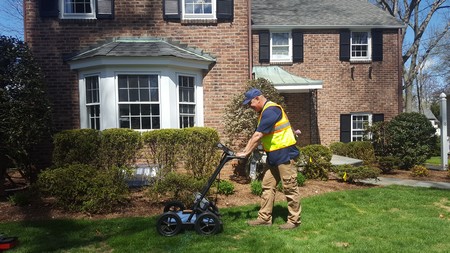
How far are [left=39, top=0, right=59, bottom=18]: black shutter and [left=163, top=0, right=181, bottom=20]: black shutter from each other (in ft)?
9.17

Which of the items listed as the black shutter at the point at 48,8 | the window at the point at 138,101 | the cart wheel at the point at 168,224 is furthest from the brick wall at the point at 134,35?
the cart wheel at the point at 168,224

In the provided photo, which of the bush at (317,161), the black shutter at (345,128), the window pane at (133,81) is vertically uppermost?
the window pane at (133,81)

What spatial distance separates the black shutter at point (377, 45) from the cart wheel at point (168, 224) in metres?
12.9

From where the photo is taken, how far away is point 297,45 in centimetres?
1427

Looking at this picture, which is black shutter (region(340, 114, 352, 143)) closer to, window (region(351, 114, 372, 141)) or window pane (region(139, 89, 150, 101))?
window (region(351, 114, 372, 141))

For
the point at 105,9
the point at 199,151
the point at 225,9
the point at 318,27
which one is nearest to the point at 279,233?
the point at 199,151

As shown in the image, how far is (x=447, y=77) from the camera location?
3397 centimetres

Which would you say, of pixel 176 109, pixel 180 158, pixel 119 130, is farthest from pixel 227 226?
pixel 176 109

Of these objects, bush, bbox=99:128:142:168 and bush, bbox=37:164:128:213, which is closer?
bush, bbox=37:164:128:213

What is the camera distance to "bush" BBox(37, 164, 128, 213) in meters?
5.91

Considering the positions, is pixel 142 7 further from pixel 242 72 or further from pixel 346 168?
pixel 346 168

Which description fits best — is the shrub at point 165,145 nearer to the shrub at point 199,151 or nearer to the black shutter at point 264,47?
the shrub at point 199,151

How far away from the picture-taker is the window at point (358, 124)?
48.5ft

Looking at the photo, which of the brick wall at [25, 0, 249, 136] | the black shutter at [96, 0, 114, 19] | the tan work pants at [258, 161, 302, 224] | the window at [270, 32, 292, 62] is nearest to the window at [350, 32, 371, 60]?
the window at [270, 32, 292, 62]
